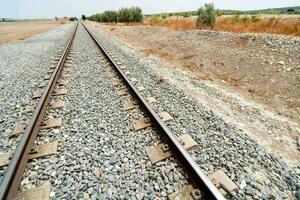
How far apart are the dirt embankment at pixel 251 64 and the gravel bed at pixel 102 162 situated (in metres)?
3.84

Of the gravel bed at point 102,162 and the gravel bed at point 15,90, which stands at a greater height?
the gravel bed at point 15,90

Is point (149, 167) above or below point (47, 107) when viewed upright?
below

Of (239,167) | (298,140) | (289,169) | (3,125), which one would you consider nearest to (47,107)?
(3,125)

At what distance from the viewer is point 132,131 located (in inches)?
150

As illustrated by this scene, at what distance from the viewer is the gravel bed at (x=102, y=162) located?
2.66 meters

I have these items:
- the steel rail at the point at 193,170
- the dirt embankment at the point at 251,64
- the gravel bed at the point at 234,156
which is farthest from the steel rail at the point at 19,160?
the dirt embankment at the point at 251,64

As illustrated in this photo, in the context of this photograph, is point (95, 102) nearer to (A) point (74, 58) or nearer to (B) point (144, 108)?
(B) point (144, 108)

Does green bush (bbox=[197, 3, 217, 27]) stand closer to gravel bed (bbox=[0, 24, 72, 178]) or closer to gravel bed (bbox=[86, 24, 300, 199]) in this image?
gravel bed (bbox=[0, 24, 72, 178])

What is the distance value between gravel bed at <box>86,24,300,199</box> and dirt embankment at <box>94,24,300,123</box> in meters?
2.21

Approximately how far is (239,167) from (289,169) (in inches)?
29.7

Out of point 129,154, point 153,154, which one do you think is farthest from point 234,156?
point 129,154

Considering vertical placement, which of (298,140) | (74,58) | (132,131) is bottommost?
(298,140)

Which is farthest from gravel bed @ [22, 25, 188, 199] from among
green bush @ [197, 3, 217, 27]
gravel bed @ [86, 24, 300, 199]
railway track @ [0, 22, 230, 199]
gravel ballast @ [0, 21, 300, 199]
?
green bush @ [197, 3, 217, 27]

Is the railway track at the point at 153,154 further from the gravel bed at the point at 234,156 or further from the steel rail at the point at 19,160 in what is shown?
the gravel bed at the point at 234,156
